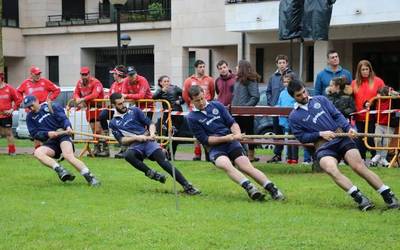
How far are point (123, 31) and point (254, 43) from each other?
8849 millimetres

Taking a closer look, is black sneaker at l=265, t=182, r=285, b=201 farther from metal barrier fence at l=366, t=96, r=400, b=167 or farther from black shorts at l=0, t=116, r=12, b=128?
black shorts at l=0, t=116, r=12, b=128

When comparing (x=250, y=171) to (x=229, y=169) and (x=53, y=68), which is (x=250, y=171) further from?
(x=53, y=68)

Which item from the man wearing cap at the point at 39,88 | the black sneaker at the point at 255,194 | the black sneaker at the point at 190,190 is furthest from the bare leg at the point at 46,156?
the man wearing cap at the point at 39,88

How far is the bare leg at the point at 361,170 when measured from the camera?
9586mm

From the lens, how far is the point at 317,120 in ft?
32.7

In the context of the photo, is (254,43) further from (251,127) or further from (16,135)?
(251,127)

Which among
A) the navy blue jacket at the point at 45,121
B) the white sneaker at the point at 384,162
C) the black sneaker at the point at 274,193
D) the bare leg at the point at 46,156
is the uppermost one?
the navy blue jacket at the point at 45,121

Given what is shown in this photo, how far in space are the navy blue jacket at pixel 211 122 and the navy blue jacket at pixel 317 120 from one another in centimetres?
116

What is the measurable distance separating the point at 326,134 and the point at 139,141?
3.10m

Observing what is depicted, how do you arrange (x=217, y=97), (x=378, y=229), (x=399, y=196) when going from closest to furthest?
1. (x=378, y=229)
2. (x=399, y=196)
3. (x=217, y=97)

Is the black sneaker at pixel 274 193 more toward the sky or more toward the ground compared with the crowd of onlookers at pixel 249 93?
more toward the ground

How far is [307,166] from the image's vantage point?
13.8 meters

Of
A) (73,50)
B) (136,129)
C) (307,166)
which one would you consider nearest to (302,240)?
(136,129)

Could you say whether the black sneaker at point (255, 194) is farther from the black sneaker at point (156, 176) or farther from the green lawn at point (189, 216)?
the black sneaker at point (156, 176)
